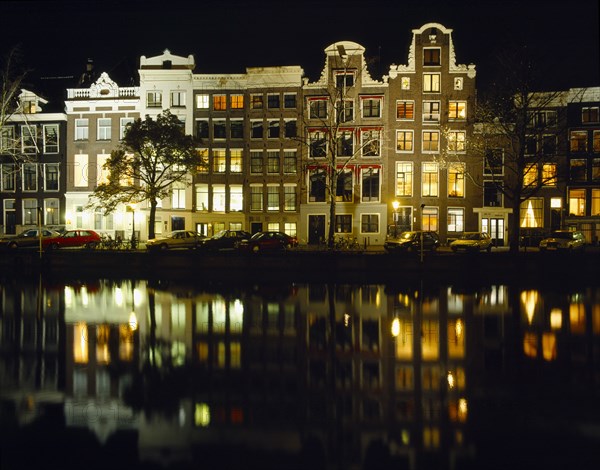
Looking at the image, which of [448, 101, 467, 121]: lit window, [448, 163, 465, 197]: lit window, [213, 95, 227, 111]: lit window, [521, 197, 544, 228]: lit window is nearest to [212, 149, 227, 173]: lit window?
[213, 95, 227, 111]: lit window

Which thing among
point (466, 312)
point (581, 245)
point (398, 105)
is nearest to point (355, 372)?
point (466, 312)

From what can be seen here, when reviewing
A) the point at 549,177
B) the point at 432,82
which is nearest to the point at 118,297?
the point at 549,177

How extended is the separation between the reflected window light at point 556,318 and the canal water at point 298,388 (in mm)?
90

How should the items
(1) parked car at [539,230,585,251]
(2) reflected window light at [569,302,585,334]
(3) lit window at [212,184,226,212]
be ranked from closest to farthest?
(2) reflected window light at [569,302,585,334]
(1) parked car at [539,230,585,251]
(3) lit window at [212,184,226,212]

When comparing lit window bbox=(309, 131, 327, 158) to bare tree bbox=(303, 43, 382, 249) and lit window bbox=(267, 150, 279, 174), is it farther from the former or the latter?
lit window bbox=(267, 150, 279, 174)

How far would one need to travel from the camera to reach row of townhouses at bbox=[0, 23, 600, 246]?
178ft

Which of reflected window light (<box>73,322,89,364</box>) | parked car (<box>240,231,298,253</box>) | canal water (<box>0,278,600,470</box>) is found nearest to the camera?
canal water (<box>0,278,600,470</box>)

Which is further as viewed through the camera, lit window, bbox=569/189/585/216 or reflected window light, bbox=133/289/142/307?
lit window, bbox=569/189/585/216

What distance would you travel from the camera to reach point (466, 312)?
20.9 m

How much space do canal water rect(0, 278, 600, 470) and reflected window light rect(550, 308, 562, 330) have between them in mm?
90

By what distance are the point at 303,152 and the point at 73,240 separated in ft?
80.0

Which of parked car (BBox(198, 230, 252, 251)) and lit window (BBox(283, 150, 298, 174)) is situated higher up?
lit window (BBox(283, 150, 298, 174))

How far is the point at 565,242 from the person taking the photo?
44.5 meters

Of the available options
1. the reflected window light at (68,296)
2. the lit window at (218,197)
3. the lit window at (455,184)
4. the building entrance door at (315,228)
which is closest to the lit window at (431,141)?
the lit window at (455,184)
